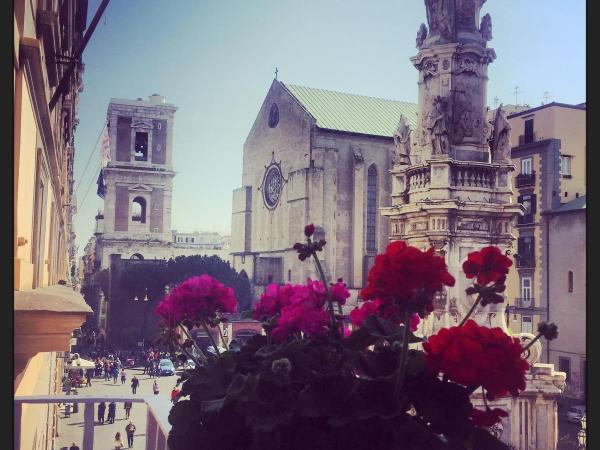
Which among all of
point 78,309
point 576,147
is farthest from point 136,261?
point 78,309

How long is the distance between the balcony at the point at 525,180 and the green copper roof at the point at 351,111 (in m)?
7.75

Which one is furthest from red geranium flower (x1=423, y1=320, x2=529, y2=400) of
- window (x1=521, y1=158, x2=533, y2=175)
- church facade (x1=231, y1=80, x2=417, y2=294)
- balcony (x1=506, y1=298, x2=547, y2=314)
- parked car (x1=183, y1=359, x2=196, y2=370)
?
church facade (x1=231, y1=80, x2=417, y2=294)

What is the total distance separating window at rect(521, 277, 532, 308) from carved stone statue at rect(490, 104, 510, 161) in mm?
11316

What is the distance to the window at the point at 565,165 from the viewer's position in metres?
16.7

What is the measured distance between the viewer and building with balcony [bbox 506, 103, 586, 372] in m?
16.3

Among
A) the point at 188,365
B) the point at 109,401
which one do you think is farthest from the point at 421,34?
the point at 188,365

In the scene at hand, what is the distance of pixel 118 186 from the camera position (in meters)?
19.8

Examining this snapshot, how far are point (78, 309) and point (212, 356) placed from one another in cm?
67

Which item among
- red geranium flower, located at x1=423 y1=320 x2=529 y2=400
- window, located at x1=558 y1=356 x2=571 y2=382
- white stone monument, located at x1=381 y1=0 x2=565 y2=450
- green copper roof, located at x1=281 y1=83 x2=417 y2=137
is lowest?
window, located at x1=558 y1=356 x2=571 y2=382

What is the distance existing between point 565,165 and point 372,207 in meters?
8.06

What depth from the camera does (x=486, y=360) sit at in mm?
889

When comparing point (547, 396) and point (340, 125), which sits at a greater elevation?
point (340, 125)

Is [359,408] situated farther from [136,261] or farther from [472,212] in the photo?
[136,261]

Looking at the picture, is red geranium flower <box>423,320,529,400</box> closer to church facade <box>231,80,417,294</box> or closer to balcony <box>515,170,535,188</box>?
balcony <box>515,170,535,188</box>
